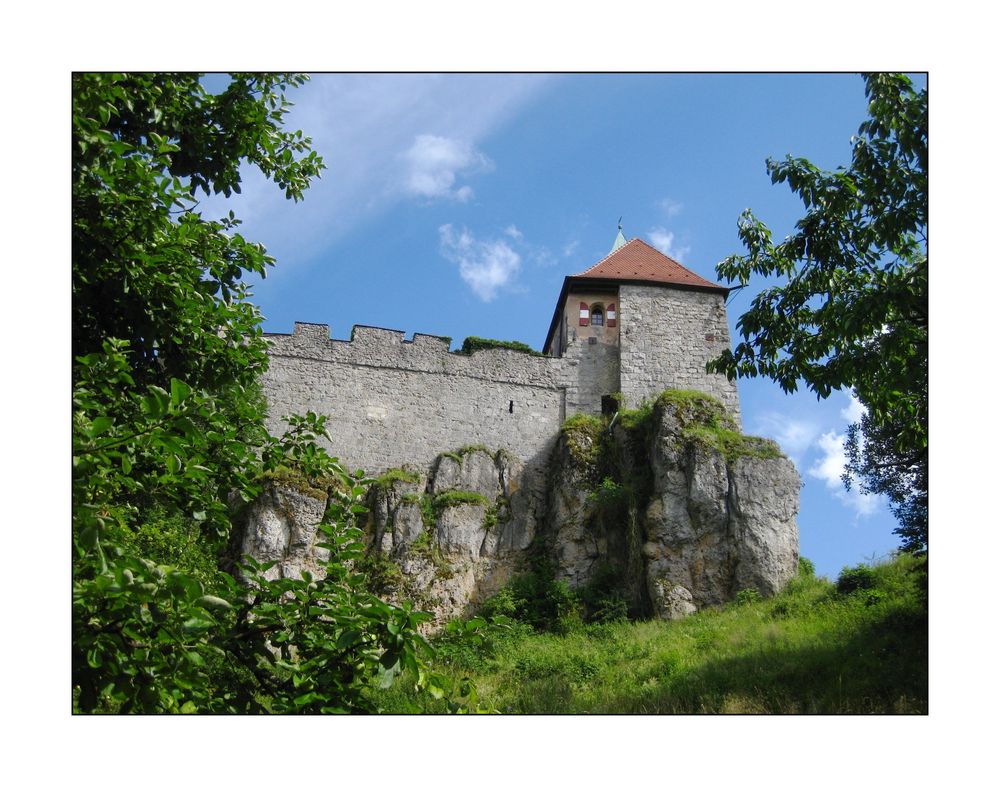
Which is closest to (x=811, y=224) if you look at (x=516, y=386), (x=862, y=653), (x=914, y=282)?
(x=914, y=282)

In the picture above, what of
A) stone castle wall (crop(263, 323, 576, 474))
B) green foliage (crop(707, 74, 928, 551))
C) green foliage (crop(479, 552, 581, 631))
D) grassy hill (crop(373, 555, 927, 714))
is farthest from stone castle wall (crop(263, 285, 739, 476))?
green foliage (crop(707, 74, 928, 551))

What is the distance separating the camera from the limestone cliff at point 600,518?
19312mm

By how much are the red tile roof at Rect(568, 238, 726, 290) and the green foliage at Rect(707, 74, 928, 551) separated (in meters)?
16.0

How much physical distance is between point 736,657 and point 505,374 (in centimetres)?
1237

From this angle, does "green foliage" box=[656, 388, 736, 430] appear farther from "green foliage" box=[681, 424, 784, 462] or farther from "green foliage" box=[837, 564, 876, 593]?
"green foliage" box=[837, 564, 876, 593]

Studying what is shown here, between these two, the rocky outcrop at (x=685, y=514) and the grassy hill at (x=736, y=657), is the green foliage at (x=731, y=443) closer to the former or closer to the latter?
the rocky outcrop at (x=685, y=514)

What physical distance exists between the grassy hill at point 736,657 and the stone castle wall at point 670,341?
6.66 m

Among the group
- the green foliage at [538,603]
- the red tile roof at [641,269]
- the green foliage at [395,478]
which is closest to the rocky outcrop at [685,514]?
the green foliage at [538,603]

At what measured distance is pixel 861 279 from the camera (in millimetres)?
10055

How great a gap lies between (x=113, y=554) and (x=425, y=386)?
65.2ft

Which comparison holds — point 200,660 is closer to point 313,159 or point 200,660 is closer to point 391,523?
point 313,159

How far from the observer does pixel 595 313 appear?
2692 cm

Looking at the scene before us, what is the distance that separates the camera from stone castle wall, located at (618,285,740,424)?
25234mm

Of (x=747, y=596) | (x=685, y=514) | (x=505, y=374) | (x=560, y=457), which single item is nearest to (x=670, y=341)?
(x=505, y=374)
